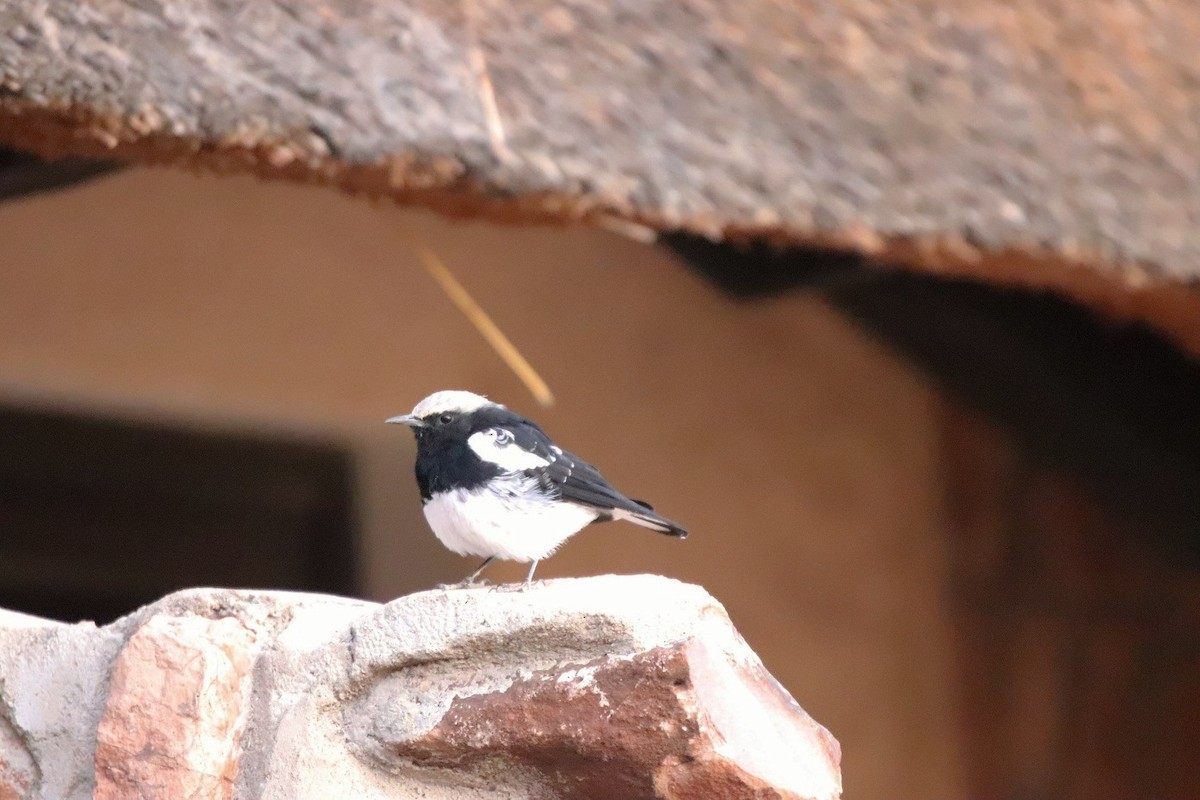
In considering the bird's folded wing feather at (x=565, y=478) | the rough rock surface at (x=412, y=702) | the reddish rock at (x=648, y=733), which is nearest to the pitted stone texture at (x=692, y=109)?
the bird's folded wing feather at (x=565, y=478)

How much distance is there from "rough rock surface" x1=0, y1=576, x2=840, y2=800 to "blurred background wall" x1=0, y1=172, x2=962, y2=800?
62.4 inches

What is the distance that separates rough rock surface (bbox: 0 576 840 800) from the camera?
1283mm

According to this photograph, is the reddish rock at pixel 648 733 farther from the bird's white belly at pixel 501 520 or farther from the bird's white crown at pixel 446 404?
the bird's white crown at pixel 446 404

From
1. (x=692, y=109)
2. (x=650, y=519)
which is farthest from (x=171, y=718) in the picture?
(x=692, y=109)

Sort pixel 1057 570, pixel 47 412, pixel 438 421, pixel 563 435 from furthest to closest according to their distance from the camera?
pixel 1057 570, pixel 563 435, pixel 47 412, pixel 438 421

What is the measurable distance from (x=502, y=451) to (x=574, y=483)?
0.08m

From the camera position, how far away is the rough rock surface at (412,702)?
1.28 meters

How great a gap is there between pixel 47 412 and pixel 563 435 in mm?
999

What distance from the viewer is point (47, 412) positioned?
3.00 meters

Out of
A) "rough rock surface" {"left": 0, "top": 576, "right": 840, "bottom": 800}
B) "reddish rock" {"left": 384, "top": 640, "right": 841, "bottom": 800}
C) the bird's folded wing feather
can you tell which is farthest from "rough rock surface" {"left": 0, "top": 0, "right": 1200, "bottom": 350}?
"reddish rock" {"left": 384, "top": 640, "right": 841, "bottom": 800}

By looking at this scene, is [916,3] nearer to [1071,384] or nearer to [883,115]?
[883,115]

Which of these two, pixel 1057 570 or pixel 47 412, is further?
pixel 1057 570

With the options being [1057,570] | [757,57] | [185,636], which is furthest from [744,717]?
[1057,570]

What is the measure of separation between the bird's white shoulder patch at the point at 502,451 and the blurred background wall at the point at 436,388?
4.30 feet
